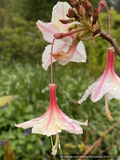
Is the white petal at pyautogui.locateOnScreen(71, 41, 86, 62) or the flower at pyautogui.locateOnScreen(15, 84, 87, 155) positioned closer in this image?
the flower at pyautogui.locateOnScreen(15, 84, 87, 155)

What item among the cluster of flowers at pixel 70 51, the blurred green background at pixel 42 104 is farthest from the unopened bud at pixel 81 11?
the blurred green background at pixel 42 104

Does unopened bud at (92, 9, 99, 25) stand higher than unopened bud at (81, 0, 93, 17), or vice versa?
unopened bud at (81, 0, 93, 17)

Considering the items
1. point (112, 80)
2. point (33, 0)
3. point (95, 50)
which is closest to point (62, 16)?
point (112, 80)

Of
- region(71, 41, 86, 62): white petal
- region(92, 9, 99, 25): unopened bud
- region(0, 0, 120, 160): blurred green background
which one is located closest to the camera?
region(92, 9, 99, 25): unopened bud

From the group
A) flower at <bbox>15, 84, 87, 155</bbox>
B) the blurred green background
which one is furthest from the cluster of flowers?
the blurred green background

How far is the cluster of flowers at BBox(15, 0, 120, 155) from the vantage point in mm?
511

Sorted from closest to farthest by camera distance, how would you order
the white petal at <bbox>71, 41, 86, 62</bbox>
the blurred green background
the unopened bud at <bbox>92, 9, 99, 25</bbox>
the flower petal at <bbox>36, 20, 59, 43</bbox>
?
1. the unopened bud at <bbox>92, 9, 99, 25</bbox>
2. the flower petal at <bbox>36, 20, 59, 43</bbox>
3. the white petal at <bbox>71, 41, 86, 62</bbox>
4. the blurred green background

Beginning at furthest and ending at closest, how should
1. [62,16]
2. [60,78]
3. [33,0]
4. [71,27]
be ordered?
1. [33,0]
2. [60,78]
3. [62,16]
4. [71,27]

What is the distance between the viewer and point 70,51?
0.53m

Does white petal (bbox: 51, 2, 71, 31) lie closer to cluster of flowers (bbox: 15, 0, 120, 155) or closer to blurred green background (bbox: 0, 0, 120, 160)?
cluster of flowers (bbox: 15, 0, 120, 155)

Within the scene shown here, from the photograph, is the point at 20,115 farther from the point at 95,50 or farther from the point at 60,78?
the point at 95,50

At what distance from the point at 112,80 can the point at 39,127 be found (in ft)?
0.97

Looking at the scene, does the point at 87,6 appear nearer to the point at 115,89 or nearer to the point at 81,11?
the point at 81,11

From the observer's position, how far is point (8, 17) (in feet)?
21.7
